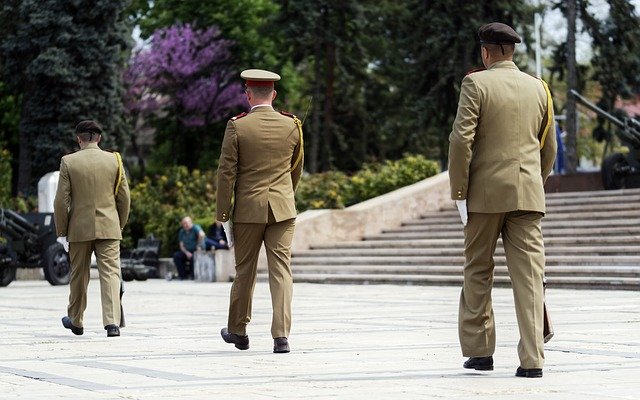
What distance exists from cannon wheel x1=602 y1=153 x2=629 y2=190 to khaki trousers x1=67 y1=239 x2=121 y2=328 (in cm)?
1702

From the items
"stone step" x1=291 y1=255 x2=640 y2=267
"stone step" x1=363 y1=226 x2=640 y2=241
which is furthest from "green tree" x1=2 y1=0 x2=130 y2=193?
"stone step" x1=291 y1=255 x2=640 y2=267

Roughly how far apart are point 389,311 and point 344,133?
34.1m

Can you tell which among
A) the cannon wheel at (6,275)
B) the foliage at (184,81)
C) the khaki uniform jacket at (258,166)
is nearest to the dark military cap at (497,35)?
the khaki uniform jacket at (258,166)

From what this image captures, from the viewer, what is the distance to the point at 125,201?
12070 mm

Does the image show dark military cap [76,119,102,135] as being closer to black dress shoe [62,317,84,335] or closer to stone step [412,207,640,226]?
black dress shoe [62,317,84,335]

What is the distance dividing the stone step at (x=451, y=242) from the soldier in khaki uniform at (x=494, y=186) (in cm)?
1367

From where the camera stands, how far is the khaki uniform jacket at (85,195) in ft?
38.7

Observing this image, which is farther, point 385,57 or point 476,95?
point 385,57

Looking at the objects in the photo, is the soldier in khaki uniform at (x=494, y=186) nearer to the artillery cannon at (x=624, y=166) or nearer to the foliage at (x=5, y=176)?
the artillery cannon at (x=624, y=166)

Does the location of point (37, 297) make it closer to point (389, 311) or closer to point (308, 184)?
point (389, 311)

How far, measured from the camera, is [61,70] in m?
39.5

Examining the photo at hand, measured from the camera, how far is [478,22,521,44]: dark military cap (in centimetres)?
793

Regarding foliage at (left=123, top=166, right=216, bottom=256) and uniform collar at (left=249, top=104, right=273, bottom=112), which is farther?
foliage at (left=123, top=166, right=216, bottom=256)

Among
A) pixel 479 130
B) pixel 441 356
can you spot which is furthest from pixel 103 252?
pixel 479 130
